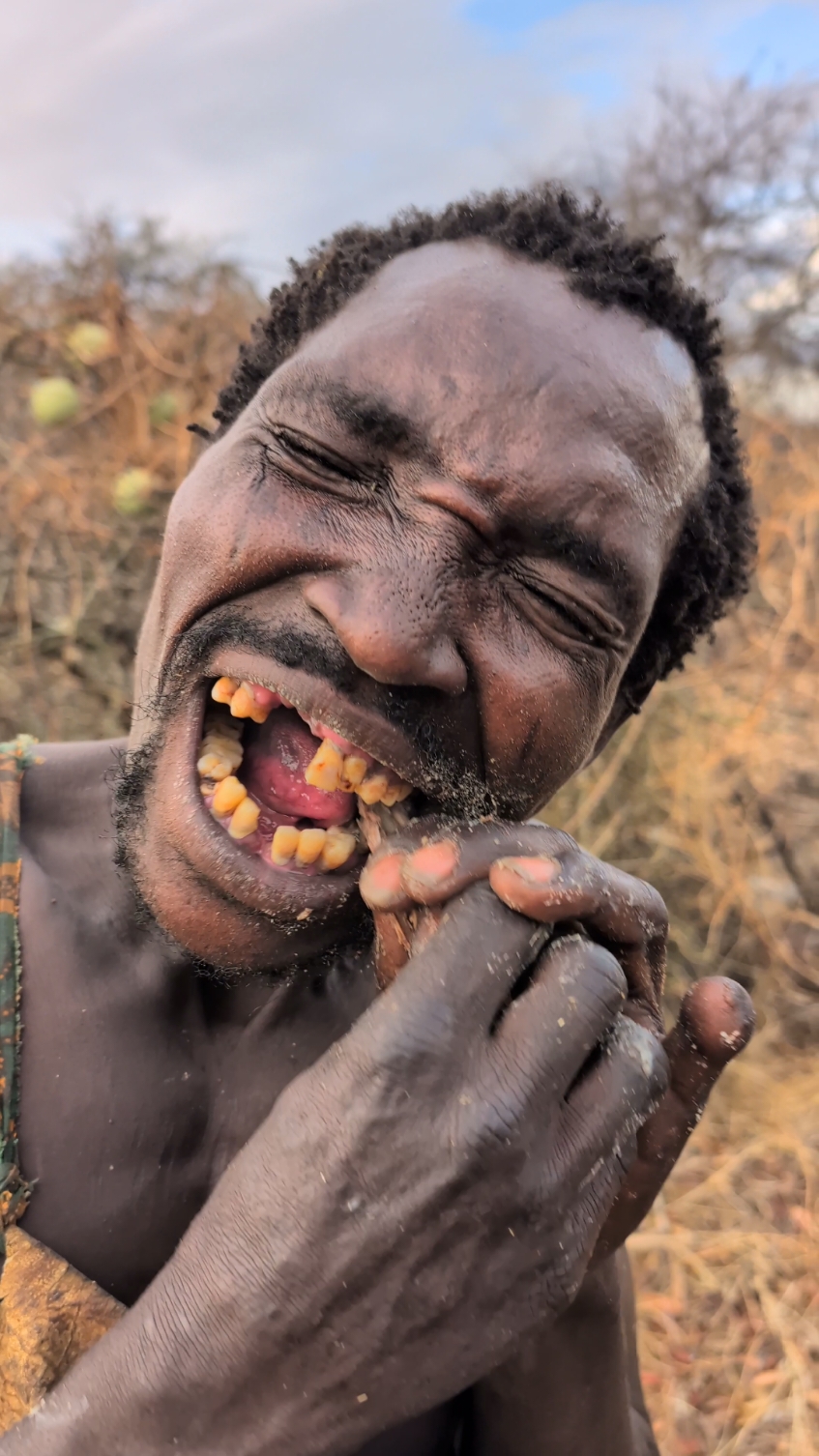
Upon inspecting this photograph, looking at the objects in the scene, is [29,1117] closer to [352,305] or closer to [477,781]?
[477,781]

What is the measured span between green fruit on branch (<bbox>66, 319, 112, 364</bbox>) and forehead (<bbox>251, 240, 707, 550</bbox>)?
3.24m

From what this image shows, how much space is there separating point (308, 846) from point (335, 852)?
1.5 inches

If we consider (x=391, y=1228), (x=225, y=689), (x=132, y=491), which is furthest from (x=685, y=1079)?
(x=132, y=491)

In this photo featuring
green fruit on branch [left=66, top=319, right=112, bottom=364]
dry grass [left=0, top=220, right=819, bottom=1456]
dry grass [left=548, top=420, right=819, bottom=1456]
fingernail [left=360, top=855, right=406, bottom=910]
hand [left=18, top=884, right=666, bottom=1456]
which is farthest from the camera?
green fruit on branch [left=66, top=319, right=112, bottom=364]

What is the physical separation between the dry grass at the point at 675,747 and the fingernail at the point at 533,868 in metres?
3.06

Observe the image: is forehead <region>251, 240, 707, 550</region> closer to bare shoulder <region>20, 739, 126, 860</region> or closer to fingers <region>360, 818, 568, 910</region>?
fingers <region>360, 818, 568, 910</region>

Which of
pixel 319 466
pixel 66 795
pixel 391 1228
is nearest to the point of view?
pixel 391 1228

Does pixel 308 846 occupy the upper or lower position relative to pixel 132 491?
upper

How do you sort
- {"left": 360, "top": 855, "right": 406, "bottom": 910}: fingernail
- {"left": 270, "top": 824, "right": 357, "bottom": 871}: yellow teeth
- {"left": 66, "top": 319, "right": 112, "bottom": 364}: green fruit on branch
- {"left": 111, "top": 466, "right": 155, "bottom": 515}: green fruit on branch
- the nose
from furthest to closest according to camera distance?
{"left": 66, "top": 319, "right": 112, "bottom": 364}: green fruit on branch < {"left": 111, "top": 466, "right": 155, "bottom": 515}: green fruit on branch < {"left": 270, "top": 824, "right": 357, "bottom": 871}: yellow teeth < the nose < {"left": 360, "top": 855, "right": 406, "bottom": 910}: fingernail

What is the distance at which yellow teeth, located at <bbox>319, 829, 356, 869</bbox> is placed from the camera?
49.2 inches

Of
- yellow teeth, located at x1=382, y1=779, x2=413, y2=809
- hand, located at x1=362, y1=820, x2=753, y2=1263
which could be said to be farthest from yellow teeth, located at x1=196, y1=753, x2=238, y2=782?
hand, located at x1=362, y1=820, x2=753, y2=1263

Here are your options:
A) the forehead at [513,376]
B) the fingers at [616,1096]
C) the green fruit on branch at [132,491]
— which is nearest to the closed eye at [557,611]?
the forehead at [513,376]

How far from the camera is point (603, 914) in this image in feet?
3.26

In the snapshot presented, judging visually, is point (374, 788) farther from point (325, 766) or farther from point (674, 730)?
point (674, 730)
